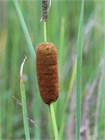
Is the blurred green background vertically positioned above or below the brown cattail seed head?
below

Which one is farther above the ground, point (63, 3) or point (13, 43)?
point (63, 3)

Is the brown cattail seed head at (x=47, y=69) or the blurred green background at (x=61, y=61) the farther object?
the blurred green background at (x=61, y=61)

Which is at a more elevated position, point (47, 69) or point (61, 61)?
point (47, 69)

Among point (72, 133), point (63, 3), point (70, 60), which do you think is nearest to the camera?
point (72, 133)

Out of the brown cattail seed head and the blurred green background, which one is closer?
the brown cattail seed head

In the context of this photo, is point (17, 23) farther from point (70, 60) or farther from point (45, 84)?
point (45, 84)

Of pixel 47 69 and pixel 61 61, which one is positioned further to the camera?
pixel 61 61

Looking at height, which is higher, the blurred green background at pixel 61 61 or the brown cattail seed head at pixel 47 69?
the brown cattail seed head at pixel 47 69

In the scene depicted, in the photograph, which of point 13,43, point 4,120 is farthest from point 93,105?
point 13,43
